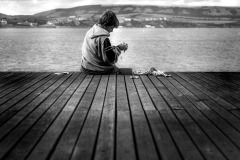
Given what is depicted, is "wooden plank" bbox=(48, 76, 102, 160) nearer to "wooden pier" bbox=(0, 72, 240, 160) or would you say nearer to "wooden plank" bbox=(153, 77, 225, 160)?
"wooden pier" bbox=(0, 72, 240, 160)

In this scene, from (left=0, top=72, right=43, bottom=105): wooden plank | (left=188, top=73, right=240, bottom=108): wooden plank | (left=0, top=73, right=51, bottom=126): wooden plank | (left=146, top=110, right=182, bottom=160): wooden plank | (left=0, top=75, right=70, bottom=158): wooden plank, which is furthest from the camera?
(left=0, top=72, right=43, bottom=105): wooden plank

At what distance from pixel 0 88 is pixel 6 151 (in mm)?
3051

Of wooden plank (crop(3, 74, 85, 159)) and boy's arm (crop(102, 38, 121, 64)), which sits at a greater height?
boy's arm (crop(102, 38, 121, 64))

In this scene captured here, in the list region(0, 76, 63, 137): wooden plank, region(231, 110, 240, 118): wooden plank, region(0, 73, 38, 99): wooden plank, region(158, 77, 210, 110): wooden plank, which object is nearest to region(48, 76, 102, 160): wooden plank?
region(0, 76, 63, 137): wooden plank

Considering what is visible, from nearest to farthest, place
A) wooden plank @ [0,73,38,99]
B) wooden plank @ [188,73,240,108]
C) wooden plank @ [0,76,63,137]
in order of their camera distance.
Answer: wooden plank @ [0,76,63,137] → wooden plank @ [188,73,240,108] → wooden plank @ [0,73,38,99]

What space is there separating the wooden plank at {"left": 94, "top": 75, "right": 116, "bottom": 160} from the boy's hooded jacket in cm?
197

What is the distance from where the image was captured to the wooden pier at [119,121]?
2.59m

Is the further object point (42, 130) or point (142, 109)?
point (142, 109)

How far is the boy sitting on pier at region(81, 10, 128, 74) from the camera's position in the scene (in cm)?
630

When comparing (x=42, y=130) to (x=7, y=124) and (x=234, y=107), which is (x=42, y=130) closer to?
(x=7, y=124)

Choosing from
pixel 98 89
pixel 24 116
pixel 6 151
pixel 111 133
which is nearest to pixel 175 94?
pixel 98 89

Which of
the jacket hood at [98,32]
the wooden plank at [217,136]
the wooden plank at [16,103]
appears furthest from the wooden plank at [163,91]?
the wooden plank at [16,103]

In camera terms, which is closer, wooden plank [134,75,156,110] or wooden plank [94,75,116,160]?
wooden plank [94,75,116,160]

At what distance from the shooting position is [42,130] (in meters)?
3.10
